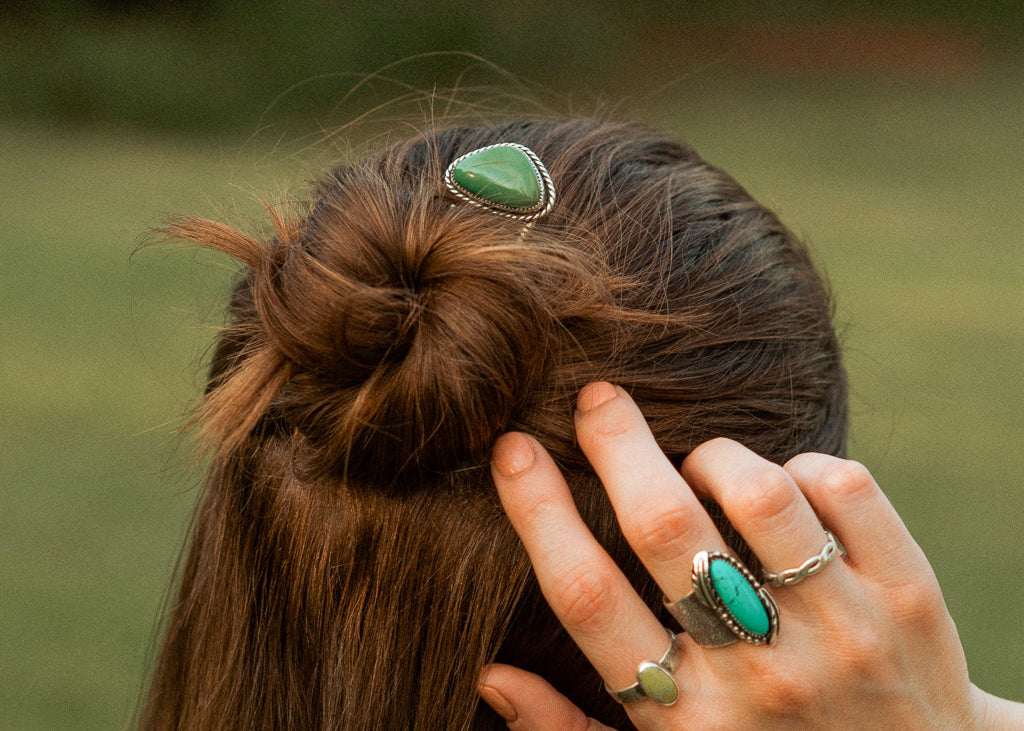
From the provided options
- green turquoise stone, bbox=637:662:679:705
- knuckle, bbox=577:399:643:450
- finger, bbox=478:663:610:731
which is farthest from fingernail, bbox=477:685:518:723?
knuckle, bbox=577:399:643:450

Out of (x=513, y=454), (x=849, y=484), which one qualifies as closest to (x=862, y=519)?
(x=849, y=484)

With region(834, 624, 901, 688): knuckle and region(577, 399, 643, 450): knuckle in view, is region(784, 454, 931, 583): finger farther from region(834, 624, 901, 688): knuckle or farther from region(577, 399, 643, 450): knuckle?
region(577, 399, 643, 450): knuckle

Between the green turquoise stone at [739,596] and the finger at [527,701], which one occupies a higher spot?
the green turquoise stone at [739,596]

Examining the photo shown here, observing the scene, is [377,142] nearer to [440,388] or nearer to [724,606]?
[440,388]

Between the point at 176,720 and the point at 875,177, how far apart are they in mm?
6515

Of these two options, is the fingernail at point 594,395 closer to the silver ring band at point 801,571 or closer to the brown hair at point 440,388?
the brown hair at point 440,388

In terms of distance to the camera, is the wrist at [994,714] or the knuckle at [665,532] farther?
the wrist at [994,714]

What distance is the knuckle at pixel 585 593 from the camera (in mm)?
647

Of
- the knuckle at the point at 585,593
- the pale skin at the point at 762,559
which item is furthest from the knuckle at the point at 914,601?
the knuckle at the point at 585,593

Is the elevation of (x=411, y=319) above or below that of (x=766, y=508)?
above

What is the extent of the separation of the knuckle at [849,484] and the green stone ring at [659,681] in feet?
0.54

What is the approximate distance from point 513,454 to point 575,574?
98mm

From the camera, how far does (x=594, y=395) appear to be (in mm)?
671

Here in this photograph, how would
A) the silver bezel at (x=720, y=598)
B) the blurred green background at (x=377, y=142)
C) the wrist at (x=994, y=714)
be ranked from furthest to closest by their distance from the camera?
the blurred green background at (x=377, y=142)
the wrist at (x=994, y=714)
the silver bezel at (x=720, y=598)
